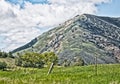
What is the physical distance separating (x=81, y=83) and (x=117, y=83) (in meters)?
2.51

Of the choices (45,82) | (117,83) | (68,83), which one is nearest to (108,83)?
(117,83)

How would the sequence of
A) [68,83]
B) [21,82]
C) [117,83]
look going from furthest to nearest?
[21,82]
[68,83]
[117,83]

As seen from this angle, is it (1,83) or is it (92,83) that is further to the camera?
(1,83)

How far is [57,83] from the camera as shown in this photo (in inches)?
888

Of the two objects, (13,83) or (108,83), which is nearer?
(108,83)

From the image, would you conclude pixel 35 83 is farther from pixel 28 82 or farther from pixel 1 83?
pixel 1 83

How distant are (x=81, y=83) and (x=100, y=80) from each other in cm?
174

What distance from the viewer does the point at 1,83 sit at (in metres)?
24.1

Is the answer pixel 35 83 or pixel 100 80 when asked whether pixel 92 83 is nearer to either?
pixel 100 80

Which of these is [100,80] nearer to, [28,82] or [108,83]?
[108,83]

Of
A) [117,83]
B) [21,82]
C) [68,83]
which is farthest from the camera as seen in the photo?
[21,82]

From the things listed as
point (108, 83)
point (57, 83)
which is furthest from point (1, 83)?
point (108, 83)

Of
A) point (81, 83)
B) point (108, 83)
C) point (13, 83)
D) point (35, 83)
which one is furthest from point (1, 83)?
point (108, 83)

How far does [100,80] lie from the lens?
910 inches
